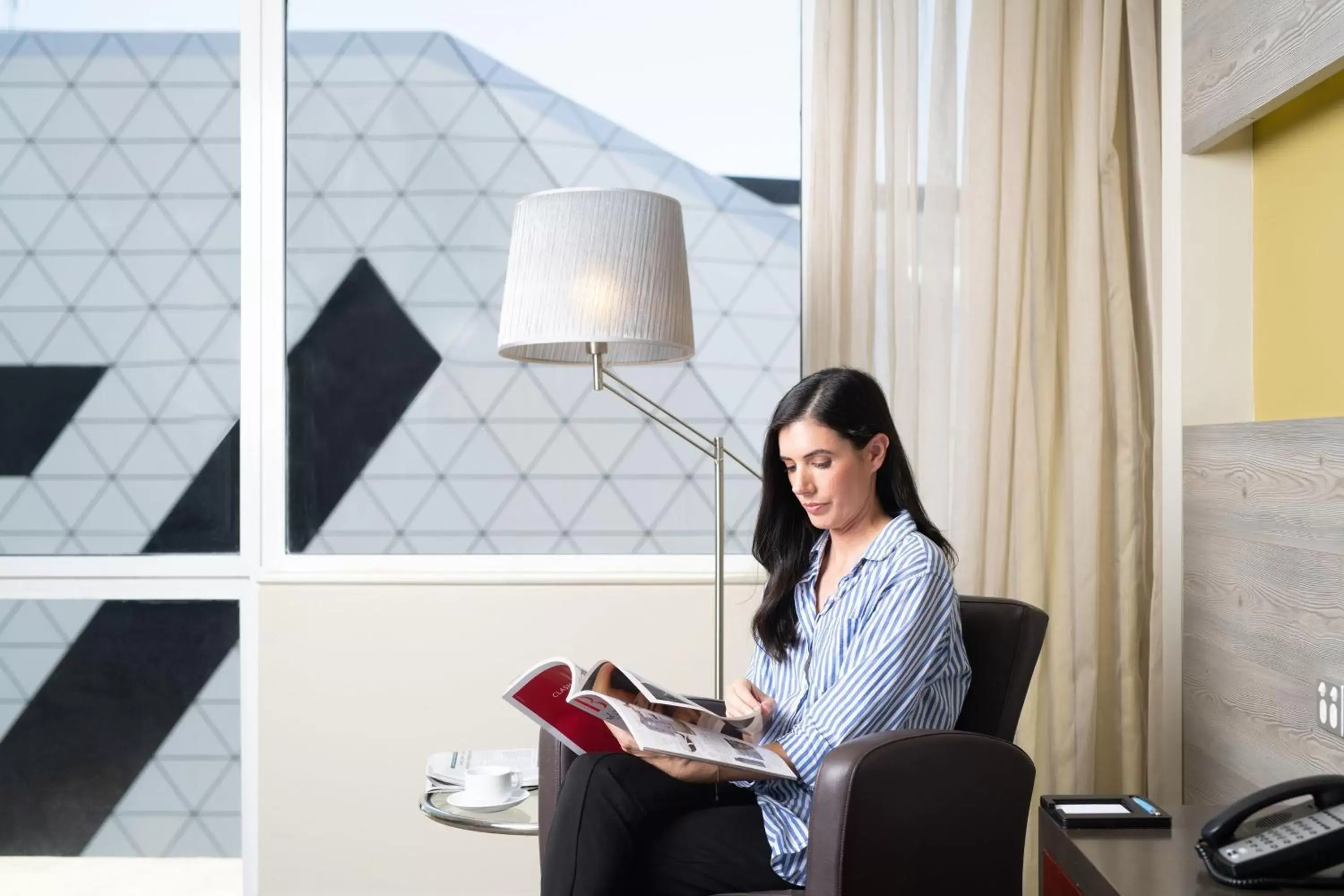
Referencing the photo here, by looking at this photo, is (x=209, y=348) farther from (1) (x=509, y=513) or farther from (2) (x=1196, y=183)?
(2) (x=1196, y=183)

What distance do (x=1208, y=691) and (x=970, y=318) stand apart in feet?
3.27

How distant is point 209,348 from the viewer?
9.74 ft

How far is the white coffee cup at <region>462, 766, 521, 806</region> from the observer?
2004 millimetres

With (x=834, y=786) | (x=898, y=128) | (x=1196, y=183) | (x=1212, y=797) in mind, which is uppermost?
(x=898, y=128)

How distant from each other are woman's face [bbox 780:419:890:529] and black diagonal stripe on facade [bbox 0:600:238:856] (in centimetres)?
176

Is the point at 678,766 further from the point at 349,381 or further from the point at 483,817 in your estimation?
the point at 349,381

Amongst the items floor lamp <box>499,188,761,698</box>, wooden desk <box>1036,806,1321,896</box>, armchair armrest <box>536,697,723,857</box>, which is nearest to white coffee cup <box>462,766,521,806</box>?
armchair armrest <box>536,697,723,857</box>

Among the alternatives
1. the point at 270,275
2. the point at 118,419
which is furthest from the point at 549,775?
the point at 118,419

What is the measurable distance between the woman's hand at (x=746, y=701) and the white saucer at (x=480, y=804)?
1.37 feet

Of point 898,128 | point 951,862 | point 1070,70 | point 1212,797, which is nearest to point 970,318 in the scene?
point 898,128

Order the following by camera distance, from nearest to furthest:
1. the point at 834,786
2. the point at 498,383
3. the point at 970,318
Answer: the point at 834,786 → the point at 970,318 → the point at 498,383

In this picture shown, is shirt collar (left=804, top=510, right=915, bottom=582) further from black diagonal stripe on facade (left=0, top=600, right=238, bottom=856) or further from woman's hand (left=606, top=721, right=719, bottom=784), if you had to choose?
black diagonal stripe on facade (left=0, top=600, right=238, bottom=856)

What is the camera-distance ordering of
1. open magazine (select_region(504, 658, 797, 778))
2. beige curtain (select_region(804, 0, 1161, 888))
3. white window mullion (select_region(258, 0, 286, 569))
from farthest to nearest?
white window mullion (select_region(258, 0, 286, 569)), beige curtain (select_region(804, 0, 1161, 888)), open magazine (select_region(504, 658, 797, 778))

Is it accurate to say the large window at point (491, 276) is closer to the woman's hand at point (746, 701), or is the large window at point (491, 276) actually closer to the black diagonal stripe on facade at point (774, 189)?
the black diagonal stripe on facade at point (774, 189)
